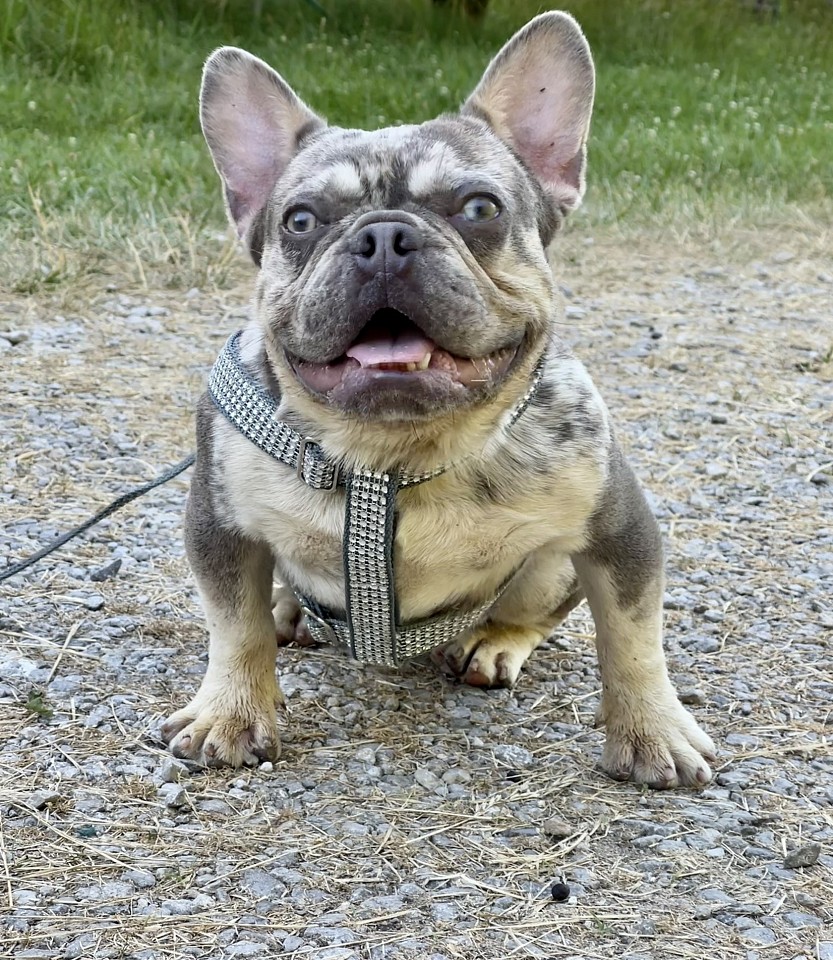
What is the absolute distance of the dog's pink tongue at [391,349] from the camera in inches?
116

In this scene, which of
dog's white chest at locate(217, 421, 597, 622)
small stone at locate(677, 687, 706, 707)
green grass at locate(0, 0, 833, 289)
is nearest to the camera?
dog's white chest at locate(217, 421, 597, 622)

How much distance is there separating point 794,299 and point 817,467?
2877 millimetres

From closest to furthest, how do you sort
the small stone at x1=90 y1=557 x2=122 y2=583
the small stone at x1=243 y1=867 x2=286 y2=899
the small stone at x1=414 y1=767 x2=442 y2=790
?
the small stone at x1=243 y1=867 x2=286 y2=899, the small stone at x1=414 y1=767 x2=442 y2=790, the small stone at x1=90 y1=557 x2=122 y2=583

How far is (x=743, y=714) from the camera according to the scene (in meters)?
3.81

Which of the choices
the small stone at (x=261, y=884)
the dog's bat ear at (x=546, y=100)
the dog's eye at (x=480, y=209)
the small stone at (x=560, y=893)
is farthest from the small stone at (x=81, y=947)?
the dog's bat ear at (x=546, y=100)

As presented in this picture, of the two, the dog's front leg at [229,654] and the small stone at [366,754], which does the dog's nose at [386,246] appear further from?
the small stone at [366,754]

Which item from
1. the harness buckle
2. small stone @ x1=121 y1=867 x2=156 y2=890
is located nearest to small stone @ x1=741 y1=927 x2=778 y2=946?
small stone @ x1=121 y1=867 x2=156 y2=890

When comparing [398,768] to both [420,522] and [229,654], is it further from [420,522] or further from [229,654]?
[420,522]

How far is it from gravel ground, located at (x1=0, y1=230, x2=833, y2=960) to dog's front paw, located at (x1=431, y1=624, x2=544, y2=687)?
0.18 ft

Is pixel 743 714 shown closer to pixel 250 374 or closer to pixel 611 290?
pixel 250 374

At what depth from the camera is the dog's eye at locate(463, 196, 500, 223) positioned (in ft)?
10.4

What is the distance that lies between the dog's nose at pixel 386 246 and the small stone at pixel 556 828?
1.35m

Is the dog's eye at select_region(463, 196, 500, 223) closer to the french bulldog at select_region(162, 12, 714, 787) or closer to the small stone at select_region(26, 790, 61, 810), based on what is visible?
the french bulldog at select_region(162, 12, 714, 787)

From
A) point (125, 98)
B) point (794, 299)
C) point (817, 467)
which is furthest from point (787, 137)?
point (817, 467)
